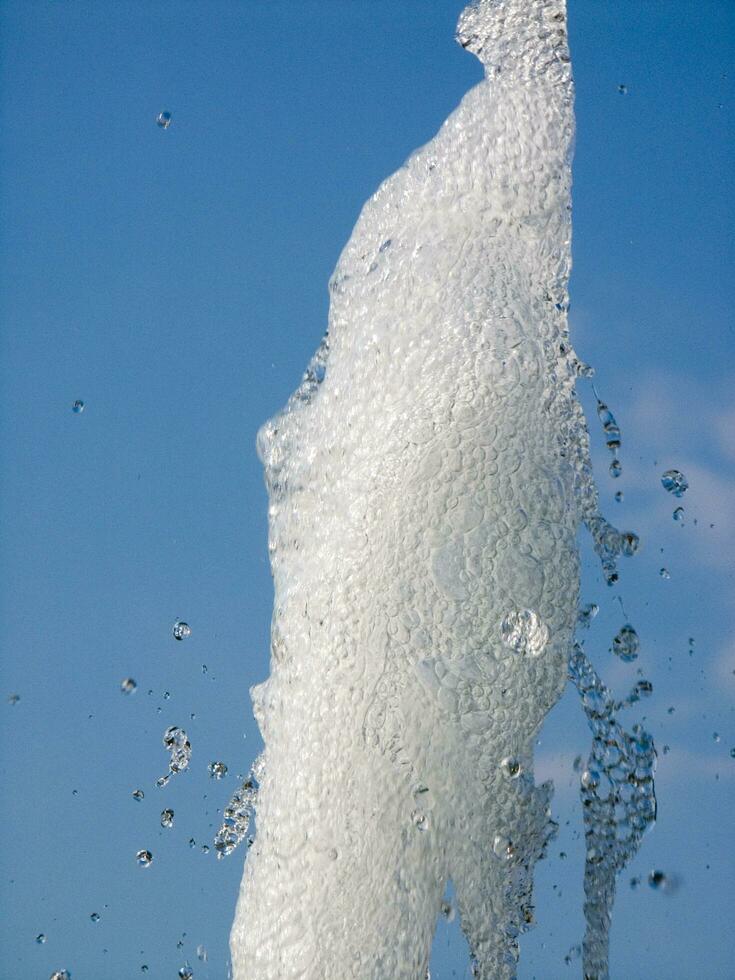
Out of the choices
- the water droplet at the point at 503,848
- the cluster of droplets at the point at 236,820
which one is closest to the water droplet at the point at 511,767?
the water droplet at the point at 503,848

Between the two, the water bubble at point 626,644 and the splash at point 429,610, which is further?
the water bubble at point 626,644

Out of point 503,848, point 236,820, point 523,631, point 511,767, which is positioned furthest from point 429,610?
point 236,820

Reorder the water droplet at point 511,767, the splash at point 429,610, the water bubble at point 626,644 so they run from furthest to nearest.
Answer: the water bubble at point 626,644
the water droplet at point 511,767
the splash at point 429,610

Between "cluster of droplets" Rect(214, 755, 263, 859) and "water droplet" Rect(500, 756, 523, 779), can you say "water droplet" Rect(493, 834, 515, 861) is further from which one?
"cluster of droplets" Rect(214, 755, 263, 859)

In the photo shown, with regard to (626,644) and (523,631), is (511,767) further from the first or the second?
(626,644)

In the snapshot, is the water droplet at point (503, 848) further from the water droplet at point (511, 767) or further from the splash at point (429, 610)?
the water droplet at point (511, 767)

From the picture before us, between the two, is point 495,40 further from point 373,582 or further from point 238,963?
point 238,963

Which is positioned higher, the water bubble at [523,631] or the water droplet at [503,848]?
the water bubble at [523,631]
